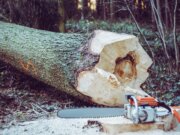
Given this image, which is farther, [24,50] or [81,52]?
[24,50]

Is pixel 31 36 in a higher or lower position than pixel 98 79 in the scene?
higher

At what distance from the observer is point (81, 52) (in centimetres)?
470

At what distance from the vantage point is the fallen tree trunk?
4410 mm

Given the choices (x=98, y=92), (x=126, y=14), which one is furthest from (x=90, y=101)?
(x=126, y=14)

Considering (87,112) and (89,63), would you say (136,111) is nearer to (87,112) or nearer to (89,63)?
(87,112)

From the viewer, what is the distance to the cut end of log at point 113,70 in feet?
14.4

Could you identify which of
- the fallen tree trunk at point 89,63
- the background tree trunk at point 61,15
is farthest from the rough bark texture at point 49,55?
the background tree trunk at point 61,15

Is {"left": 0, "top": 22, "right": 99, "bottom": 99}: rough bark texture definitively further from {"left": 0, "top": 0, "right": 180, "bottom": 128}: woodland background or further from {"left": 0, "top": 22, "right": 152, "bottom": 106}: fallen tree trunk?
{"left": 0, "top": 0, "right": 180, "bottom": 128}: woodland background

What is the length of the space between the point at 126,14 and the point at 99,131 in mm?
13259

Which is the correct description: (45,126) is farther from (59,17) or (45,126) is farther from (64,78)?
(59,17)

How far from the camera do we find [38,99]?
5.10m

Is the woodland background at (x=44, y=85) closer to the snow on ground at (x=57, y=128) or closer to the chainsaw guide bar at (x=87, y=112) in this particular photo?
the snow on ground at (x=57, y=128)

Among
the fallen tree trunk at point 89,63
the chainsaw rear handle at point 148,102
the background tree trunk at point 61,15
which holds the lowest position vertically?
the chainsaw rear handle at point 148,102

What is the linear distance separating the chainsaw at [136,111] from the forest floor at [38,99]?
0.78 feet
